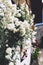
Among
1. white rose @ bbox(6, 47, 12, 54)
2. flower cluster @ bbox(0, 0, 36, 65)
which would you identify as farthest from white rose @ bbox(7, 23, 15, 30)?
white rose @ bbox(6, 47, 12, 54)

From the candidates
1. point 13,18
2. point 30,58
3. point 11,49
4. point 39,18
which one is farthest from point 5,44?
point 39,18

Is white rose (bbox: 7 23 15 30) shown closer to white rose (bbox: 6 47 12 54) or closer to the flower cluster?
the flower cluster

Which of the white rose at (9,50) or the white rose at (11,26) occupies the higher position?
the white rose at (11,26)

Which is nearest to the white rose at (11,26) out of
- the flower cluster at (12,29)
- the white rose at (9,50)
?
the flower cluster at (12,29)

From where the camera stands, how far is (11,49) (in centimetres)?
401

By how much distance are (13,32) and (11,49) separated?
262 millimetres

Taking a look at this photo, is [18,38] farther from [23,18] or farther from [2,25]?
[23,18]

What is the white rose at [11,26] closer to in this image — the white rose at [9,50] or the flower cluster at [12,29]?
the flower cluster at [12,29]

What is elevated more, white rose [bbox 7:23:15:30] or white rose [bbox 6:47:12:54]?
white rose [bbox 7:23:15:30]

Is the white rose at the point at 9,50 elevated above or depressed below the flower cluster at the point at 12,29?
below

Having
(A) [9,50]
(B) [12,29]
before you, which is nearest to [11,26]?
(B) [12,29]

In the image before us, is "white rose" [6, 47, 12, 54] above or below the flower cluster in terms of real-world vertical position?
below

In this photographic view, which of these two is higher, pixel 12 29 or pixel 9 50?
pixel 12 29

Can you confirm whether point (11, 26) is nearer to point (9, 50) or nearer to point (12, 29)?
point (12, 29)
